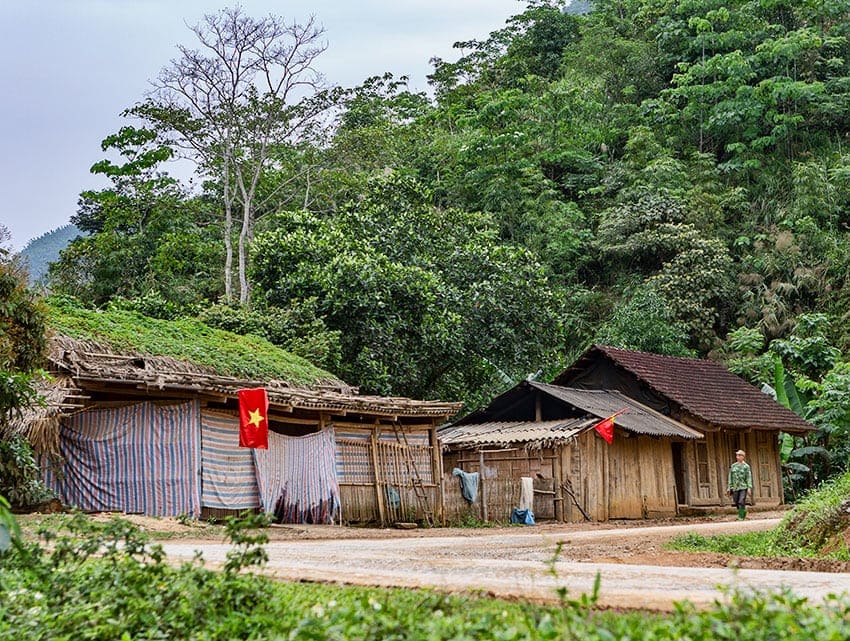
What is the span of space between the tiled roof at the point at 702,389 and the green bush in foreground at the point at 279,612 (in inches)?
851

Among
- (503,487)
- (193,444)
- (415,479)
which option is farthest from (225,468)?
(503,487)

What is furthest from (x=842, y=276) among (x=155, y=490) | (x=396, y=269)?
(x=155, y=490)

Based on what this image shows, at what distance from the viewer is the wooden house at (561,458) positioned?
70.1ft

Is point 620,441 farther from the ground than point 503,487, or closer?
farther from the ground

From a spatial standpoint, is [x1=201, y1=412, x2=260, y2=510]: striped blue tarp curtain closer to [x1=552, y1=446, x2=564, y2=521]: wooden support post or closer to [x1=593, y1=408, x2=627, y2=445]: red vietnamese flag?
[x1=552, y1=446, x2=564, y2=521]: wooden support post

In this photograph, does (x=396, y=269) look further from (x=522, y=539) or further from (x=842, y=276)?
(x=842, y=276)

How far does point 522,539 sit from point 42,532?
8.79 metres

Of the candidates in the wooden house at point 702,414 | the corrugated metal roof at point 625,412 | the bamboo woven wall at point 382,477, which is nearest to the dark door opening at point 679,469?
the wooden house at point 702,414

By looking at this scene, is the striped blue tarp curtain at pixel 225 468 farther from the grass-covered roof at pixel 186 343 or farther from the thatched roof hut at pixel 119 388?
the grass-covered roof at pixel 186 343

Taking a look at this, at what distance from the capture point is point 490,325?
2970 cm

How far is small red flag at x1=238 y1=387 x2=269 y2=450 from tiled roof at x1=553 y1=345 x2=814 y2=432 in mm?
13890

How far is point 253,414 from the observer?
1577 cm

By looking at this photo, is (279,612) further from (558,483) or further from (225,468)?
(558,483)

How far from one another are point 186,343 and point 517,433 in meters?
7.85
